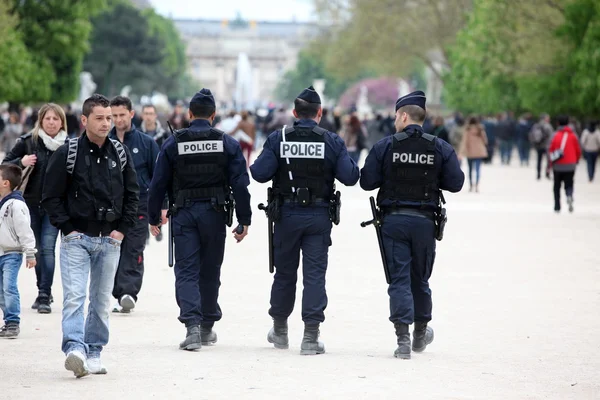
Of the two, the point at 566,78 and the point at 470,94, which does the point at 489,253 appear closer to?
the point at 566,78

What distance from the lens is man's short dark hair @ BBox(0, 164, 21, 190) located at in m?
10.1

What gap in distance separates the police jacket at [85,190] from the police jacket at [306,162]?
1300 millimetres

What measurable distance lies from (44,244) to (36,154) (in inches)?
31.5

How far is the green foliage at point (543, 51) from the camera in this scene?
3916 cm

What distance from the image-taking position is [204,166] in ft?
30.9

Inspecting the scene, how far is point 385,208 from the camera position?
941cm

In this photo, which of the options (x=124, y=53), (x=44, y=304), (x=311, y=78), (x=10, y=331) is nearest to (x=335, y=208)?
(x=10, y=331)

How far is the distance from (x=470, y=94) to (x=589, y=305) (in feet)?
187

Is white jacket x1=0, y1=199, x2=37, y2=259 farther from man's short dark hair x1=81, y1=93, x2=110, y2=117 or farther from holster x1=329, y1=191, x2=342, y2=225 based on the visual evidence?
holster x1=329, y1=191, x2=342, y2=225

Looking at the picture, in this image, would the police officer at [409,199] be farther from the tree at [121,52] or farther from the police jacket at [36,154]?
the tree at [121,52]

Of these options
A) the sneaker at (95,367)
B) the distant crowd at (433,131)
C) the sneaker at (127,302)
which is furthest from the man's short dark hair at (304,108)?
the distant crowd at (433,131)

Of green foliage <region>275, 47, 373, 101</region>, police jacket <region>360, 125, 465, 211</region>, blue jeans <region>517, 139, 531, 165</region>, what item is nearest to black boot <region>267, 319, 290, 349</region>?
police jacket <region>360, 125, 465, 211</region>

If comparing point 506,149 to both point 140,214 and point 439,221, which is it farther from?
point 439,221

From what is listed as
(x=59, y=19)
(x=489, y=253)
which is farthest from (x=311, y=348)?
(x=59, y=19)
